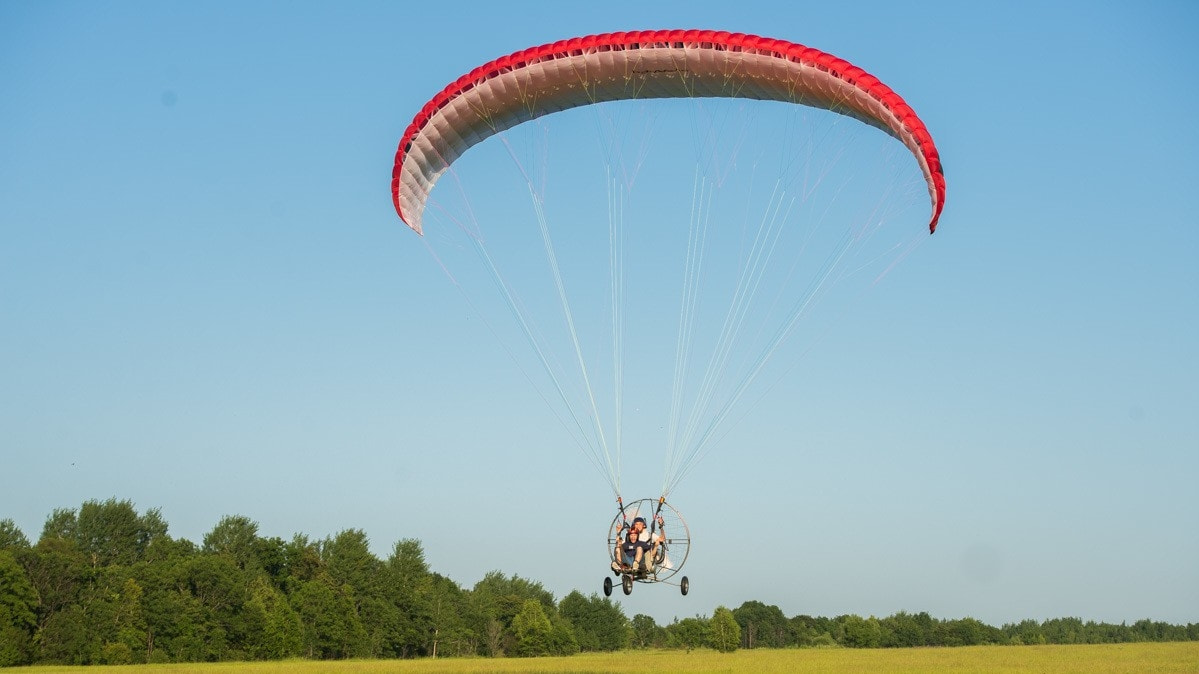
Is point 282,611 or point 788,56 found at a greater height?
point 788,56

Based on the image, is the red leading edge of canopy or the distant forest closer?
the red leading edge of canopy

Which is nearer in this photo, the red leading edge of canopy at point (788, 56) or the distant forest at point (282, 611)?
the red leading edge of canopy at point (788, 56)

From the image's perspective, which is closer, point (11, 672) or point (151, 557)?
point (11, 672)

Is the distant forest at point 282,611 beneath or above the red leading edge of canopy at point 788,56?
beneath

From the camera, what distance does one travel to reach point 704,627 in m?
88.4

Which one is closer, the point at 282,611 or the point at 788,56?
the point at 788,56

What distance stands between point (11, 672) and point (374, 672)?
1226 centimetres

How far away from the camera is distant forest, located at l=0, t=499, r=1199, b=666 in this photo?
1789 inches

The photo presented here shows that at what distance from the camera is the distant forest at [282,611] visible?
149ft

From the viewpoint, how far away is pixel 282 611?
172 feet

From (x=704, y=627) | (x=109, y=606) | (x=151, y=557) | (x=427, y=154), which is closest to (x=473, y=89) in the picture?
(x=427, y=154)

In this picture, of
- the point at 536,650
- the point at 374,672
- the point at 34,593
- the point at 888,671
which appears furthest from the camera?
the point at 536,650

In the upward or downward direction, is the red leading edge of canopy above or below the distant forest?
above

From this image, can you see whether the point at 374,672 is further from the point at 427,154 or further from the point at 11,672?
the point at 427,154
